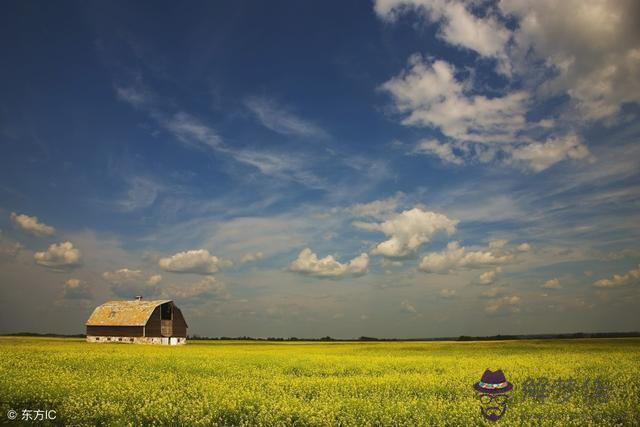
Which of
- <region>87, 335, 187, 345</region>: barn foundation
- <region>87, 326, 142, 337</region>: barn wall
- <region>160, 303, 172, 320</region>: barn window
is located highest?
<region>160, 303, 172, 320</region>: barn window

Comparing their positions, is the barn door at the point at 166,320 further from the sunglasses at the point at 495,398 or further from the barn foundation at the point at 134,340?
the sunglasses at the point at 495,398

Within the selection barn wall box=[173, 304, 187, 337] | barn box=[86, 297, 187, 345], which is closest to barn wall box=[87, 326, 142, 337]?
barn box=[86, 297, 187, 345]

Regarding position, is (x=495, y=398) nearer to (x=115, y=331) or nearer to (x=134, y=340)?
(x=134, y=340)

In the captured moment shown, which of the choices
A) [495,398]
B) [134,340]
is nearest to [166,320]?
[134,340]

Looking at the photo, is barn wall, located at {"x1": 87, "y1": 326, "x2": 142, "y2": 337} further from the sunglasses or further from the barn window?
the sunglasses

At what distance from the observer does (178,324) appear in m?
76.5

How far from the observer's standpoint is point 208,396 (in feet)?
47.9

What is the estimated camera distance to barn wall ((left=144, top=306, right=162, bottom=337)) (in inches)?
2717

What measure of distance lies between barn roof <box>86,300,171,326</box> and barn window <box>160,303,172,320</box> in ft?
3.41

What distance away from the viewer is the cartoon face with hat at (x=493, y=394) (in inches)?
462

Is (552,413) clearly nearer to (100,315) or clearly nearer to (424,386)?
(424,386)

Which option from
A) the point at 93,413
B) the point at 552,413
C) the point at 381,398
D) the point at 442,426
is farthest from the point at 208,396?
the point at 552,413

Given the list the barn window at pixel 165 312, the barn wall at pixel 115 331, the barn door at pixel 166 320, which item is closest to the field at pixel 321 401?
the barn wall at pixel 115 331

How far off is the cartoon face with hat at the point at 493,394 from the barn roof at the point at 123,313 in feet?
215
